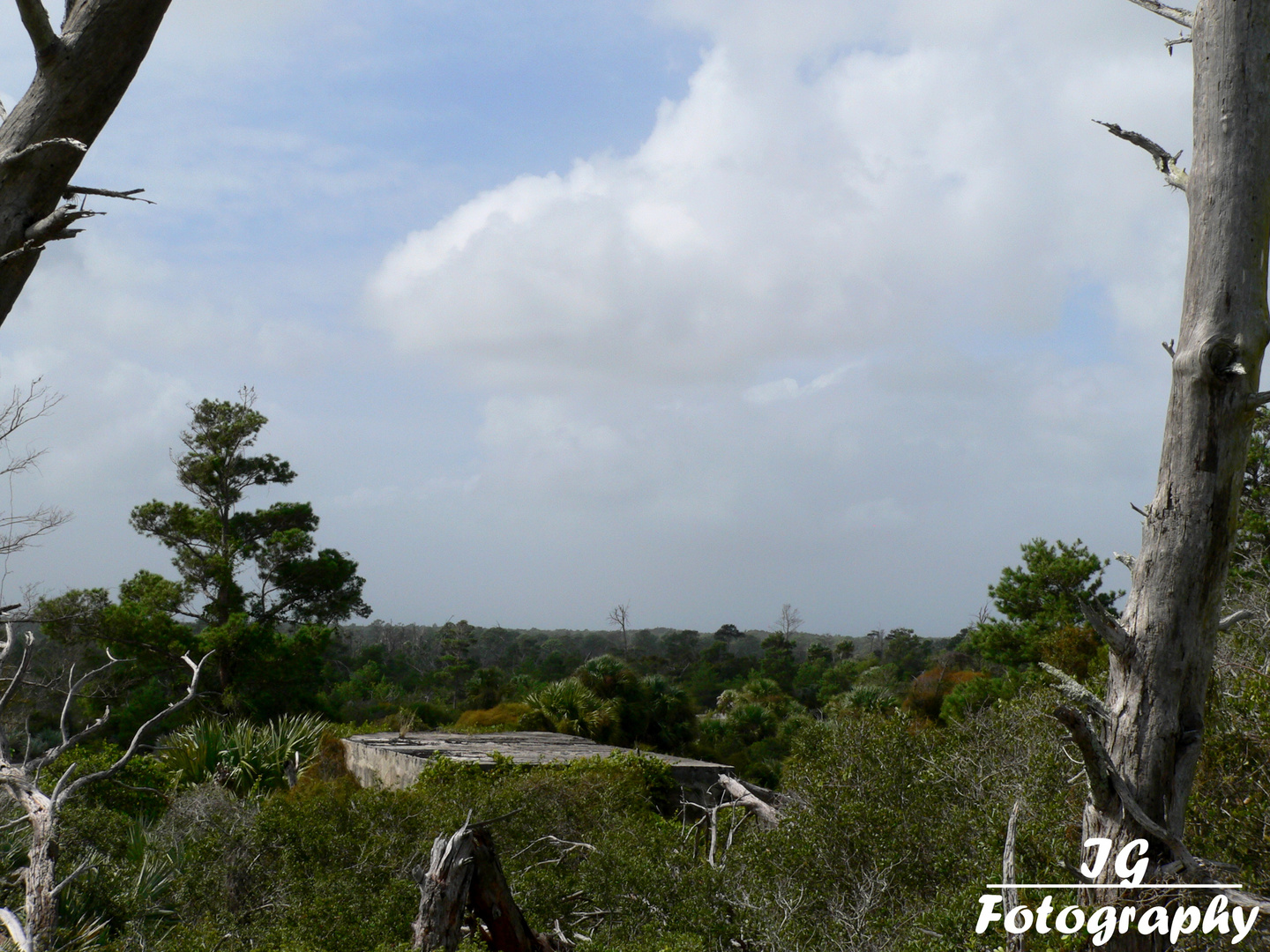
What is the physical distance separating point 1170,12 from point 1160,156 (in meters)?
0.73

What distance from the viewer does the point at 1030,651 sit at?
2444 centimetres

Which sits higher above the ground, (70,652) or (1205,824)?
(1205,824)

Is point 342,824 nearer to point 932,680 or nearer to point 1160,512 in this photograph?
point 1160,512

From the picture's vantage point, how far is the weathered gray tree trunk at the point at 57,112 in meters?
2.31

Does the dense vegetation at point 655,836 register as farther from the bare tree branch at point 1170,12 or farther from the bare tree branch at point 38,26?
the bare tree branch at point 38,26

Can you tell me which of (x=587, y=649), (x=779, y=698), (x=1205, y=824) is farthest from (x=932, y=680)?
(x=587, y=649)

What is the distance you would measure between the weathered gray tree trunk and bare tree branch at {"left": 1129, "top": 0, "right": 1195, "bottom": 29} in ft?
14.6

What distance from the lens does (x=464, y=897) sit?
218 inches

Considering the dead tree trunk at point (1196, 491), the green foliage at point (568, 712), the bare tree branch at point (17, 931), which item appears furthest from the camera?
the green foliage at point (568, 712)

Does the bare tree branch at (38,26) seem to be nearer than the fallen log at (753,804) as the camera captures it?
Yes

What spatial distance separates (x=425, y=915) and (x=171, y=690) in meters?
23.4

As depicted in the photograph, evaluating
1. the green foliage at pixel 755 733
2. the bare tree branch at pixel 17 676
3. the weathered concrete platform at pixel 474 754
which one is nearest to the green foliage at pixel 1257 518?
the green foliage at pixel 755 733

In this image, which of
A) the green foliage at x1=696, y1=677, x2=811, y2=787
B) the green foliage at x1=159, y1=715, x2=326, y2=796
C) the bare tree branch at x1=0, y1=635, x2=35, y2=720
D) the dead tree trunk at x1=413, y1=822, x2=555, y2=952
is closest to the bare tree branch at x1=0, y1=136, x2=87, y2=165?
the bare tree branch at x1=0, y1=635, x2=35, y2=720

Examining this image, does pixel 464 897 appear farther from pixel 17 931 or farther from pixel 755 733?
pixel 755 733
